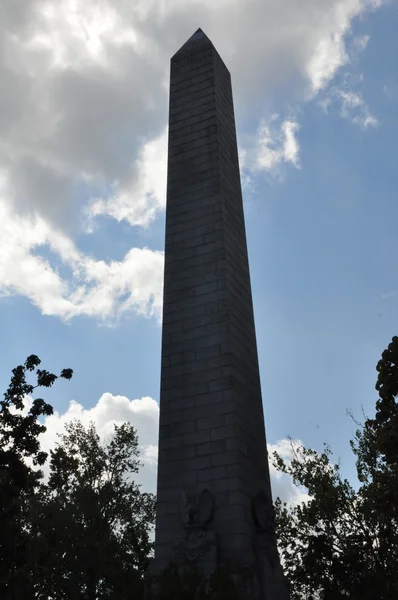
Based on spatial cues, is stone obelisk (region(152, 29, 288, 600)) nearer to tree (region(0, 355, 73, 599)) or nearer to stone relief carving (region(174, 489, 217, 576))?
stone relief carving (region(174, 489, 217, 576))

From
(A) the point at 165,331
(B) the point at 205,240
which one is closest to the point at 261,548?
(A) the point at 165,331

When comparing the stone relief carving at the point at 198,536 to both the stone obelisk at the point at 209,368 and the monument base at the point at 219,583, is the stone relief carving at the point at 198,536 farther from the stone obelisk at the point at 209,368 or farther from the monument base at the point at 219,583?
the monument base at the point at 219,583

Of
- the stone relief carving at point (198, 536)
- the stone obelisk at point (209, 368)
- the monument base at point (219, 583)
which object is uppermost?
the stone obelisk at point (209, 368)

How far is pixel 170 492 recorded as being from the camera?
16.2m

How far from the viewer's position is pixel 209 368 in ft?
56.7

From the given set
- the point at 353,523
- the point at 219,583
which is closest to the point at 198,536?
the point at 219,583

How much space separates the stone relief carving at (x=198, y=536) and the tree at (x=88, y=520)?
12.7 metres

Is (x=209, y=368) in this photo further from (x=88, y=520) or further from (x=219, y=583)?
(x=88, y=520)

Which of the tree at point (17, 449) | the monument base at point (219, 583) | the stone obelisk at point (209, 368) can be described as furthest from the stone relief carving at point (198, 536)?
the tree at point (17, 449)

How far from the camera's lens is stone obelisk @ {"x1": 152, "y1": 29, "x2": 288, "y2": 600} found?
15.0 meters

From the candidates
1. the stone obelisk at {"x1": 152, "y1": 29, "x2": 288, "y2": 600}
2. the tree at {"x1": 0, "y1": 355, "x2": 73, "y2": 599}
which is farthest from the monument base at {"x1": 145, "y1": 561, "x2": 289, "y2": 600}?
the tree at {"x1": 0, "y1": 355, "x2": 73, "y2": 599}

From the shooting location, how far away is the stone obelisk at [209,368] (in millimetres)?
14961

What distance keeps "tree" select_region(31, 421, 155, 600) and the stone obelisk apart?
12462 millimetres

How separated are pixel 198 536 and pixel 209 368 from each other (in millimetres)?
4710
